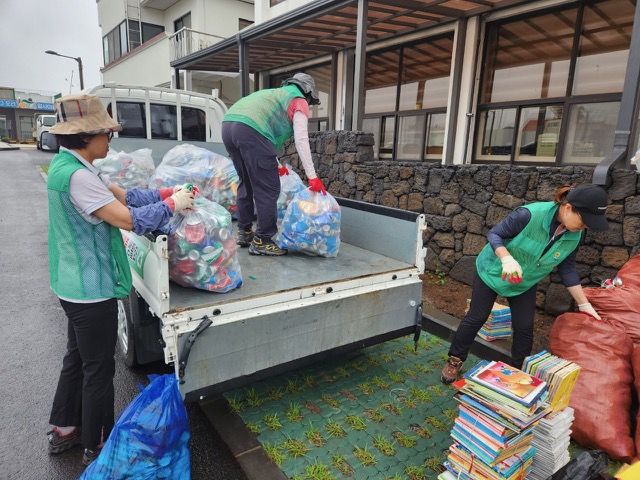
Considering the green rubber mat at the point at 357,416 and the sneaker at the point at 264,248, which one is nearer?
the green rubber mat at the point at 357,416

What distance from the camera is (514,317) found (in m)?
2.99

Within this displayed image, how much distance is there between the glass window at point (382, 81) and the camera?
9086 millimetres

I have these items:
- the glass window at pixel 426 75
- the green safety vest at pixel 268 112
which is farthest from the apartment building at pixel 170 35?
the green safety vest at pixel 268 112

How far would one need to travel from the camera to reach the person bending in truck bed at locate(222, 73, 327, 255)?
10.6 ft

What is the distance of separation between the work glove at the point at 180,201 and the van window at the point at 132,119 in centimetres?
396

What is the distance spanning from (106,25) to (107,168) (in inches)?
891

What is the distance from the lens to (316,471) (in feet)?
7.57

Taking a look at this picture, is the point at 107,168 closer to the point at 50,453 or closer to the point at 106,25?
the point at 50,453

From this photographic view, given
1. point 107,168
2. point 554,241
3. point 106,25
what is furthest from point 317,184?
point 106,25

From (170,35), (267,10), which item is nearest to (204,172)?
(267,10)

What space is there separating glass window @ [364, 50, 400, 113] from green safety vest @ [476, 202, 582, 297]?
698 cm

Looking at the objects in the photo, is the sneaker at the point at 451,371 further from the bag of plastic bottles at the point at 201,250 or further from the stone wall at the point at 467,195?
the bag of plastic bottles at the point at 201,250

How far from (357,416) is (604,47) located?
6237 millimetres

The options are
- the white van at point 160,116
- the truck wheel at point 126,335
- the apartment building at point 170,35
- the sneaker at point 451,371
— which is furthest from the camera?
the apartment building at point 170,35
